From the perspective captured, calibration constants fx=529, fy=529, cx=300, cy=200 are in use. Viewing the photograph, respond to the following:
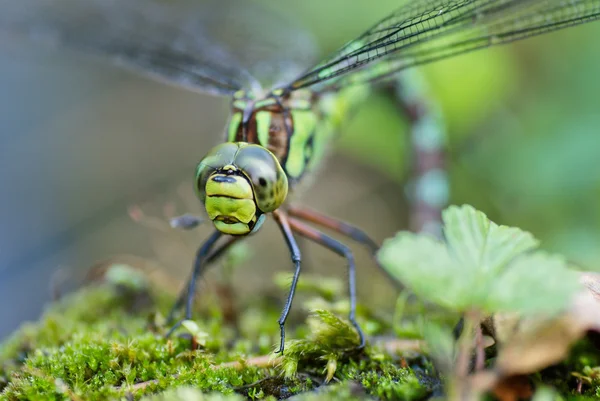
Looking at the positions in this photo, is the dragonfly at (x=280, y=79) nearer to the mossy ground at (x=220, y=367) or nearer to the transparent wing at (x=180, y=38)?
the transparent wing at (x=180, y=38)

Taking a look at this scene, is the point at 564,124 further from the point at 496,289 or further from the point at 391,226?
the point at 496,289

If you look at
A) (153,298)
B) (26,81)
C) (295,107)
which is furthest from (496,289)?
(26,81)

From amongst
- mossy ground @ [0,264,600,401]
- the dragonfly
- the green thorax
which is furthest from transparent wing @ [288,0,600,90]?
mossy ground @ [0,264,600,401]

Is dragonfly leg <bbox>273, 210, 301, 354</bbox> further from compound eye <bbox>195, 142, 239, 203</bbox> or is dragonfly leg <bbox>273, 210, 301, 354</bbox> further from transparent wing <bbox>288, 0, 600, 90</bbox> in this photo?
transparent wing <bbox>288, 0, 600, 90</bbox>

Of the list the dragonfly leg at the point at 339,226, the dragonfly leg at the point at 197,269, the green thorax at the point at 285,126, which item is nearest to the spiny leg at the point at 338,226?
the dragonfly leg at the point at 339,226

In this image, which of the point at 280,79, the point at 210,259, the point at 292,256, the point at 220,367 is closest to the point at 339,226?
the point at 292,256

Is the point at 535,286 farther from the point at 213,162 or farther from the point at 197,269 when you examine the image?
the point at 197,269
